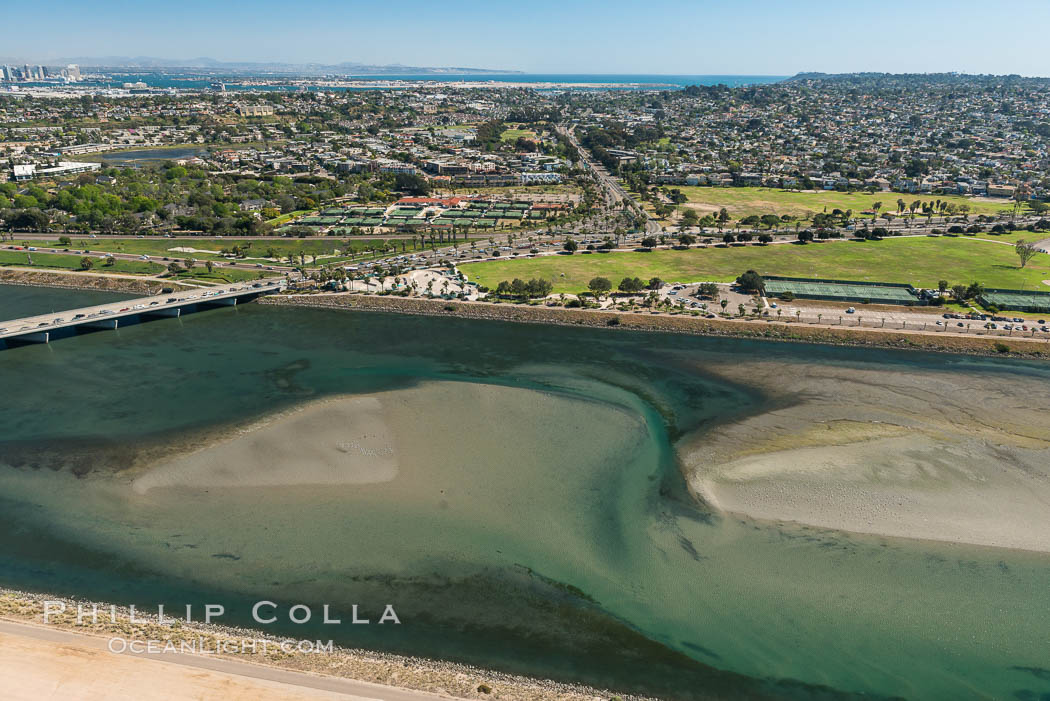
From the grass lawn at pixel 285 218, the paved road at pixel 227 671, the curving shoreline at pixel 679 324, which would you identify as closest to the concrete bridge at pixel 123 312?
the curving shoreline at pixel 679 324

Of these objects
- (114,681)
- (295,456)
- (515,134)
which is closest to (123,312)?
(295,456)

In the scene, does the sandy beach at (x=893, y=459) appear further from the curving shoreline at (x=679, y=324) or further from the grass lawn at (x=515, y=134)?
the grass lawn at (x=515, y=134)

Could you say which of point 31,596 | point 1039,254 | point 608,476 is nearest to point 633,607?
point 608,476

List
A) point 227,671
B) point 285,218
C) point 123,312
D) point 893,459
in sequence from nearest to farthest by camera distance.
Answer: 1. point 227,671
2. point 893,459
3. point 123,312
4. point 285,218

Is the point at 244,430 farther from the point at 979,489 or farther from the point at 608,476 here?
the point at 979,489

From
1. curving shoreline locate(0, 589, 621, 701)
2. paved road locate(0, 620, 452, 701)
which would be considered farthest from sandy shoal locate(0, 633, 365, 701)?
curving shoreline locate(0, 589, 621, 701)

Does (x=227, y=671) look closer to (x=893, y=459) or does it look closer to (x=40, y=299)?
(x=893, y=459)
